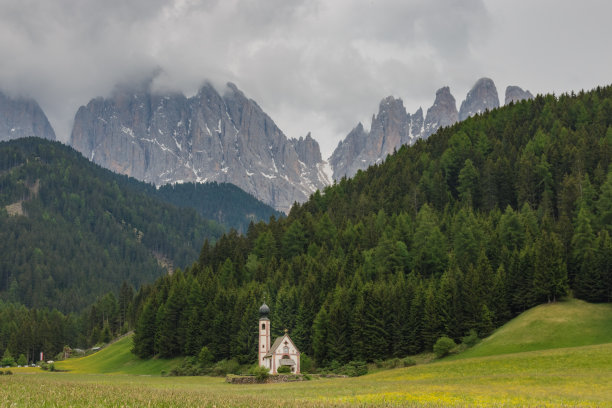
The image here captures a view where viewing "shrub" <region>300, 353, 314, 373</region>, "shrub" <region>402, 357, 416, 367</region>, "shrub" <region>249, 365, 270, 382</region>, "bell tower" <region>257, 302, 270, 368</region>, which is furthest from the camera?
"bell tower" <region>257, 302, 270, 368</region>

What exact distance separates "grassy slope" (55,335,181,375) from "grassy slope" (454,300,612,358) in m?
55.1

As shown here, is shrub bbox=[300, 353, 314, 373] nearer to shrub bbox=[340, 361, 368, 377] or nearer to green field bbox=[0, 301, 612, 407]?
shrub bbox=[340, 361, 368, 377]

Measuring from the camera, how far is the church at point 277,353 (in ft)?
270

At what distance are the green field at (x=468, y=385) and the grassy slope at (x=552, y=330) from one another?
0.11 m

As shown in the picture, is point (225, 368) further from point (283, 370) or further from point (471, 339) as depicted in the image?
point (471, 339)

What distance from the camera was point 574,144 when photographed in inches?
4884

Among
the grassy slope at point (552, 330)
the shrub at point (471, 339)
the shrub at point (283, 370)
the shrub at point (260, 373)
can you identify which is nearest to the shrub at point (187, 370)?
the shrub at point (283, 370)

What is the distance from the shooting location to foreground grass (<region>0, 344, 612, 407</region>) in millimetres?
28641

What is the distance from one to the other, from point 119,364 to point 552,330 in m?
Result: 80.2

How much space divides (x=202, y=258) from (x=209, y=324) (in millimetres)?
37432

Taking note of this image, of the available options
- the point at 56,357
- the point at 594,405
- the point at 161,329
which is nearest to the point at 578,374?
the point at 594,405

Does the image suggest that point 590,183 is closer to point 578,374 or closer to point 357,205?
point 357,205

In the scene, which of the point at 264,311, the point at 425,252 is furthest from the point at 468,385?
the point at 425,252

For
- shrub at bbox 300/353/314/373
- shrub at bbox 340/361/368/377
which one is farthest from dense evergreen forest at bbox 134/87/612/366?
shrub at bbox 340/361/368/377
